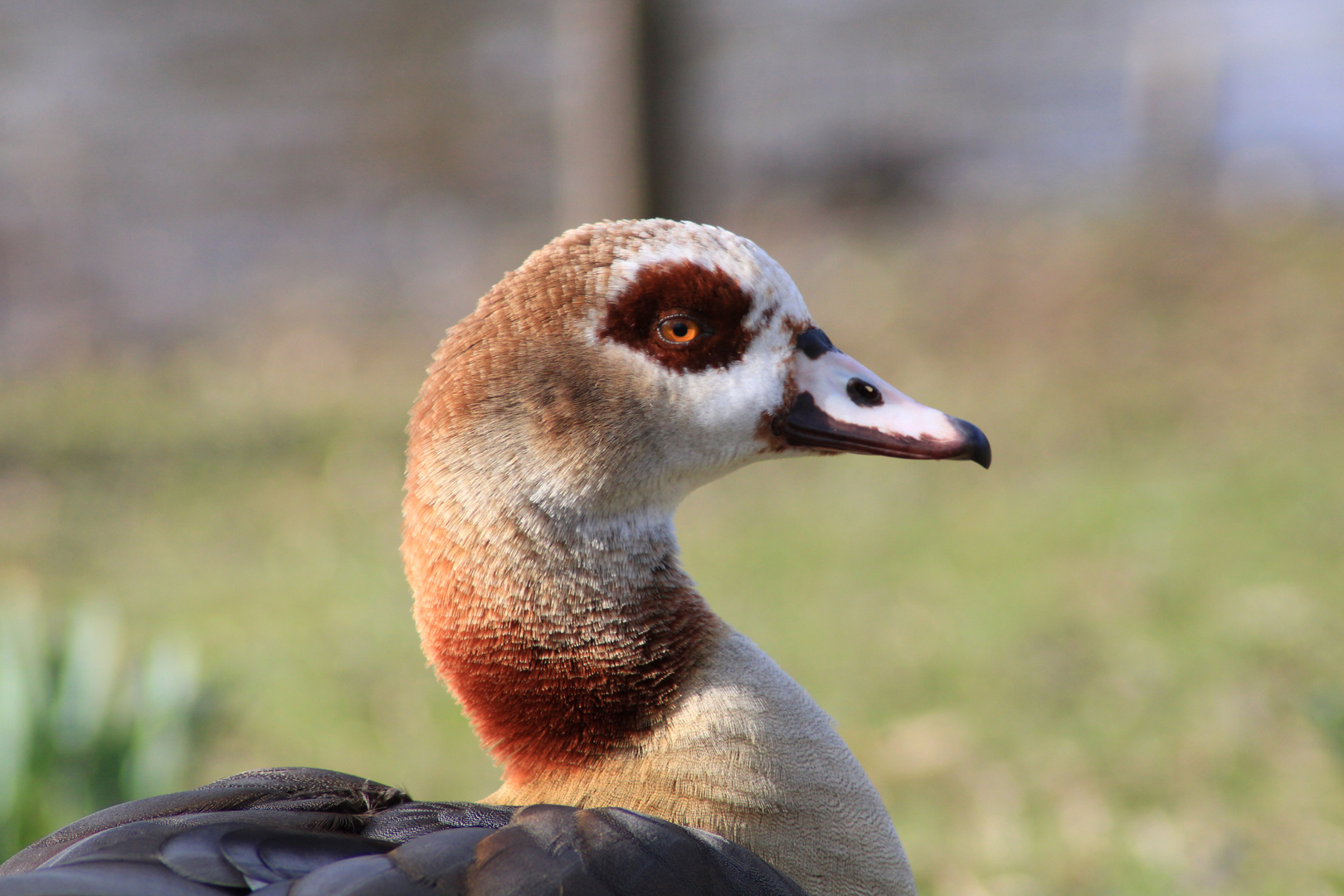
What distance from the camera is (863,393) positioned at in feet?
6.19

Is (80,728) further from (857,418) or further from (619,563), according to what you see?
(857,418)

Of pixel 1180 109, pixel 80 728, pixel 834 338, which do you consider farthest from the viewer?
pixel 1180 109

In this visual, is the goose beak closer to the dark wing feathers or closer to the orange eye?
the orange eye

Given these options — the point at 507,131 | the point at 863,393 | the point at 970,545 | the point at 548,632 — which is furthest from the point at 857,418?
the point at 507,131

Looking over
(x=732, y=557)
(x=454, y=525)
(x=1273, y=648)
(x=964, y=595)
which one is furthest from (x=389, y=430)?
(x=454, y=525)

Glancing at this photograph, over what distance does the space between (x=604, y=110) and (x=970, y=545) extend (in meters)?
3.19

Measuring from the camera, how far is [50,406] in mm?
6453

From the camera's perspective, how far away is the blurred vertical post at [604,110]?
662cm

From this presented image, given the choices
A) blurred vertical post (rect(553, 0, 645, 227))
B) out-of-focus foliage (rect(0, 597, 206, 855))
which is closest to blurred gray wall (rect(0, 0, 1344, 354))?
blurred vertical post (rect(553, 0, 645, 227))

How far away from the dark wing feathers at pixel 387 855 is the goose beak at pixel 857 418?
0.60m

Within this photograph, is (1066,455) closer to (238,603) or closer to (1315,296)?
(1315,296)

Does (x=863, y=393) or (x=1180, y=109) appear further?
(x=1180, y=109)

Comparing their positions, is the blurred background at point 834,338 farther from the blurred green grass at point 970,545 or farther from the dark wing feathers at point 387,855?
the dark wing feathers at point 387,855

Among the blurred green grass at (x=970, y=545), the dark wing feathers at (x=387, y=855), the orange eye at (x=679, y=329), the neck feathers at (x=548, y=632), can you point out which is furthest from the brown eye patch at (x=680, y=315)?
the blurred green grass at (x=970, y=545)
